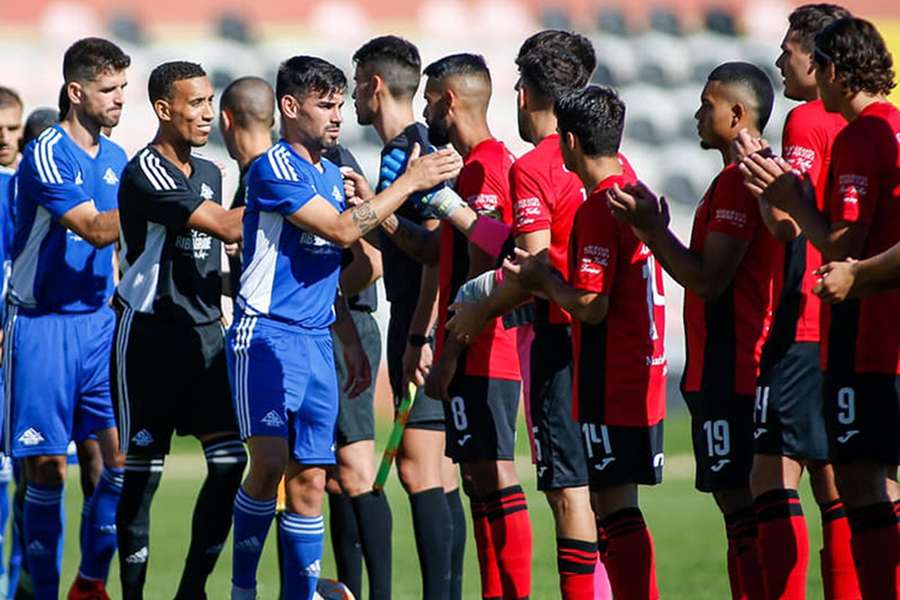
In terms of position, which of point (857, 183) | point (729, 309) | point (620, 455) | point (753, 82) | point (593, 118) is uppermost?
point (753, 82)

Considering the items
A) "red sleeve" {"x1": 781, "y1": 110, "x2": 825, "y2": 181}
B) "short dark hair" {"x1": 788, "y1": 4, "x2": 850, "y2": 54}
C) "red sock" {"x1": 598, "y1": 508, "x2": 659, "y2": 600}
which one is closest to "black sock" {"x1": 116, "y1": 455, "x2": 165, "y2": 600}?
"red sock" {"x1": 598, "y1": 508, "x2": 659, "y2": 600}

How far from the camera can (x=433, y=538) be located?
22.3 feet

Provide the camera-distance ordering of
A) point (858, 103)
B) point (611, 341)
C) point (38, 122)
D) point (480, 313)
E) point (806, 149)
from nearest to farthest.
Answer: point (858, 103) < point (611, 341) < point (806, 149) < point (480, 313) < point (38, 122)

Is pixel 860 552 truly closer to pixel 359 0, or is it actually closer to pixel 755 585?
pixel 755 585

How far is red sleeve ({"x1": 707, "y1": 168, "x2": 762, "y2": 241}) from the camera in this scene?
553cm

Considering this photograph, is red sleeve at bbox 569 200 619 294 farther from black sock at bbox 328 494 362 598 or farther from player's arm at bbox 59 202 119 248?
player's arm at bbox 59 202 119 248

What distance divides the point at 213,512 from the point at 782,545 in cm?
256

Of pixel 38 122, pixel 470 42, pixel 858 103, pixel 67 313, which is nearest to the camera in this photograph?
pixel 858 103

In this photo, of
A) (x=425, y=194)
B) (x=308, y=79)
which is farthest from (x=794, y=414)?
(x=308, y=79)

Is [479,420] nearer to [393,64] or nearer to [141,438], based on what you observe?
[141,438]

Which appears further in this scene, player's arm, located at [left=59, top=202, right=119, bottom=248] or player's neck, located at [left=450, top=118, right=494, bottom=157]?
player's arm, located at [left=59, top=202, right=119, bottom=248]

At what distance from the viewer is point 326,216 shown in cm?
609

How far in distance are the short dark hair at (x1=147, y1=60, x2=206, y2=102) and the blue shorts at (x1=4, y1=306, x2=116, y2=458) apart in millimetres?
1284

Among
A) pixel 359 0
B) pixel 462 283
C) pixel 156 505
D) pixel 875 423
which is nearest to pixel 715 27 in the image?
pixel 359 0
